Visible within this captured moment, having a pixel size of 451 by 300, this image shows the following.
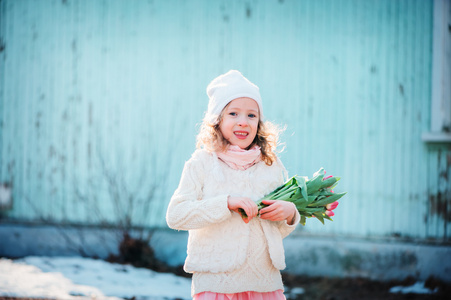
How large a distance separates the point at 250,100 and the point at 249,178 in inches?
15.7

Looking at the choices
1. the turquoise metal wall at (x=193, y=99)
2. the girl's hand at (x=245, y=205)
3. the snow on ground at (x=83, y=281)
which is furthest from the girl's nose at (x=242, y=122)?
the turquoise metal wall at (x=193, y=99)

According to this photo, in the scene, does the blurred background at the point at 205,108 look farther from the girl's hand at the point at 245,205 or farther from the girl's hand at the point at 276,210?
the girl's hand at the point at 245,205

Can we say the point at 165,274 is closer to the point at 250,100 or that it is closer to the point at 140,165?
the point at 140,165

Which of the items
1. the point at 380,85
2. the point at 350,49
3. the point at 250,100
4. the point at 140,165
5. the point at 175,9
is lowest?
the point at 140,165

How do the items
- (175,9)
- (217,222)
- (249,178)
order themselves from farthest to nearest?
1. (175,9)
2. (249,178)
3. (217,222)

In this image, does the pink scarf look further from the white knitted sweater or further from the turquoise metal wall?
the turquoise metal wall

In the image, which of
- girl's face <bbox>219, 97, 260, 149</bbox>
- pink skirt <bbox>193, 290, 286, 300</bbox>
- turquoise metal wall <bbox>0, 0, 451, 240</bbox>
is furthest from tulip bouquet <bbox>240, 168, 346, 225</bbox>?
turquoise metal wall <bbox>0, 0, 451, 240</bbox>

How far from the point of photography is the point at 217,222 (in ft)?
7.59

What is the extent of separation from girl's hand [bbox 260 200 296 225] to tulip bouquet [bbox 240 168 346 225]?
0.10 metres

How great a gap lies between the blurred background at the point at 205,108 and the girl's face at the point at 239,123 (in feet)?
11.2

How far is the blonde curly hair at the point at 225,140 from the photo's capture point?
2.55m

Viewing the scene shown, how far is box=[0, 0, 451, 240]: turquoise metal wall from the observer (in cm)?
571

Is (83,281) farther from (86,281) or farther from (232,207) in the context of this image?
(232,207)

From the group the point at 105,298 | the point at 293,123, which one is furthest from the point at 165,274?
the point at 293,123
